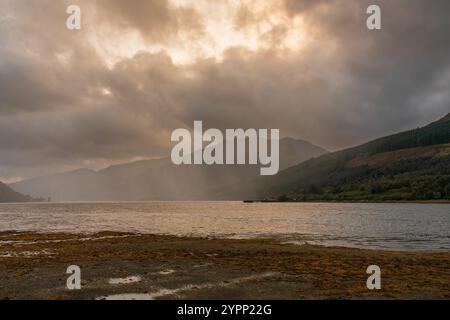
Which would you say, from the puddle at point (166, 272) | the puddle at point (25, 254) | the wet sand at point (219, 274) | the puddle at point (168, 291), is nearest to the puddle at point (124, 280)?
the wet sand at point (219, 274)

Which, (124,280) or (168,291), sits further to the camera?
(124,280)

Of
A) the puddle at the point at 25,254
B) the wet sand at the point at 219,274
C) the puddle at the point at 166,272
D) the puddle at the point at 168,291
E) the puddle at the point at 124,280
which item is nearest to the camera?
the puddle at the point at 168,291

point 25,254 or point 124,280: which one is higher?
point 124,280

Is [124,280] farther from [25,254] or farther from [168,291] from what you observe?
[25,254]

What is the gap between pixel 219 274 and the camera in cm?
3275

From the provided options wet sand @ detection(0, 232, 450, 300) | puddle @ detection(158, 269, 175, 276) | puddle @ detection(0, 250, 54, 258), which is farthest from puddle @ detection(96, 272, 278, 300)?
puddle @ detection(0, 250, 54, 258)

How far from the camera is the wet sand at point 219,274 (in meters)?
25.3

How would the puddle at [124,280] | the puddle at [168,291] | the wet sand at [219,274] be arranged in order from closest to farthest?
the puddle at [168,291], the wet sand at [219,274], the puddle at [124,280]

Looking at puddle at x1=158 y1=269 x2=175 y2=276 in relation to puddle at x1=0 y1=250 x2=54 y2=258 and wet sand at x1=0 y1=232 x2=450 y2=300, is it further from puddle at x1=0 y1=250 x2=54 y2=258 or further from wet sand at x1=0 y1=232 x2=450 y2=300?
puddle at x1=0 y1=250 x2=54 y2=258

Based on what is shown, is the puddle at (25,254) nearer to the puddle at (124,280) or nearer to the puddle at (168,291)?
the puddle at (124,280)

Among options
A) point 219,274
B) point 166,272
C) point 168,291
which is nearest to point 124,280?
point 166,272

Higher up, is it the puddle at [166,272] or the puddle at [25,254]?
the puddle at [166,272]
